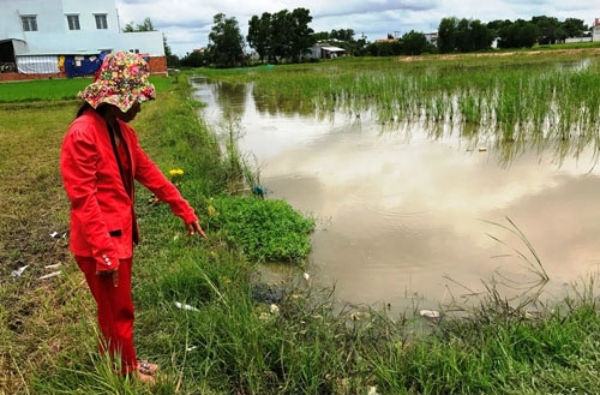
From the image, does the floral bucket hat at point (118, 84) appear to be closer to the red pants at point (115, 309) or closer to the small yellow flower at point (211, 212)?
the red pants at point (115, 309)

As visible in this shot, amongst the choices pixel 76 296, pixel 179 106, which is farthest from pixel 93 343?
pixel 179 106

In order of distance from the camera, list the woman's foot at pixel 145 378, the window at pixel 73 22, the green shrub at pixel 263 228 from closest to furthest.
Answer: the woman's foot at pixel 145 378 → the green shrub at pixel 263 228 → the window at pixel 73 22

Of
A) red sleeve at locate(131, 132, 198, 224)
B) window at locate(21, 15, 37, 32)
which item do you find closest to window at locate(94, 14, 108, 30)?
window at locate(21, 15, 37, 32)

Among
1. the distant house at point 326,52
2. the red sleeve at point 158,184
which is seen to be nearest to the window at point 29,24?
the red sleeve at point 158,184

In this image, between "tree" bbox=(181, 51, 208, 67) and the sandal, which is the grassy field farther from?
"tree" bbox=(181, 51, 208, 67)

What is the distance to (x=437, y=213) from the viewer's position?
4711 mm

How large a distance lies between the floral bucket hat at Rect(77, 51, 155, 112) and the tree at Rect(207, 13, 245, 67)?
54.4 metres

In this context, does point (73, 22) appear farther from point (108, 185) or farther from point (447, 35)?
point (108, 185)

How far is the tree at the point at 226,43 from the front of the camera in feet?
175

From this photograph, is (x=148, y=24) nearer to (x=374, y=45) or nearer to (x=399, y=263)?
(x=374, y=45)

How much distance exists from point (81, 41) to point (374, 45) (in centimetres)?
3307

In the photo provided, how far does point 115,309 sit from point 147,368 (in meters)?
0.43

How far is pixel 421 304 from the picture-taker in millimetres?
3105

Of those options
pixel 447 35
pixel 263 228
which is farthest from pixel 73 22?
pixel 447 35
